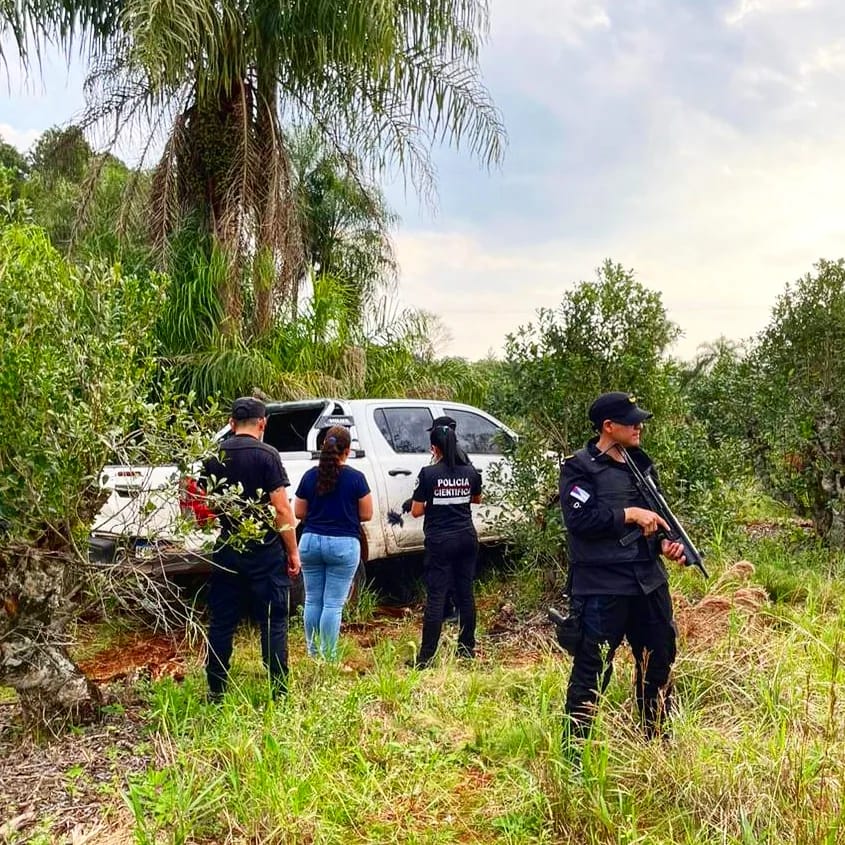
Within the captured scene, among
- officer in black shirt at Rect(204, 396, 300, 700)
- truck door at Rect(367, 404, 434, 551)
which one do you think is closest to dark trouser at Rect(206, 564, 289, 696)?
officer in black shirt at Rect(204, 396, 300, 700)

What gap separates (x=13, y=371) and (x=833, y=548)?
7003 mm

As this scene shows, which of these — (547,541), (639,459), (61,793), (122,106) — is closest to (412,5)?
(122,106)

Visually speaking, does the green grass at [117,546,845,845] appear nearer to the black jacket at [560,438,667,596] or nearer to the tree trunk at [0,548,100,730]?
the tree trunk at [0,548,100,730]

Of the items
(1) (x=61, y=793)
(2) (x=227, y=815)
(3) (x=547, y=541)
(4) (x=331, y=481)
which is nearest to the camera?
(2) (x=227, y=815)

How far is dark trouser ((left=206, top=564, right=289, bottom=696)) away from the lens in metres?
4.09

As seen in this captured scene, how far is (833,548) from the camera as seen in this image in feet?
24.5

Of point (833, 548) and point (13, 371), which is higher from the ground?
point (13, 371)

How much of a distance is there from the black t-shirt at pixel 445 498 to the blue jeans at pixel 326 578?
0.56 metres

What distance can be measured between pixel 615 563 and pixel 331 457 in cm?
201

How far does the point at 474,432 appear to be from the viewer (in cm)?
721

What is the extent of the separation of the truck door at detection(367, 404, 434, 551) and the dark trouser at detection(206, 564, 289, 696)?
2.26 m

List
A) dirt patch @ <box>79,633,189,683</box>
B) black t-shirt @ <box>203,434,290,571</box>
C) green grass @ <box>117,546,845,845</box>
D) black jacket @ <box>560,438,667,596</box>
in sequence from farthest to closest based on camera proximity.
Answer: dirt patch @ <box>79,633,189,683</box>
black t-shirt @ <box>203,434,290,571</box>
black jacket @ <box>560,438,667,596</box>
green grass @ <box>117,546,845,845</box>

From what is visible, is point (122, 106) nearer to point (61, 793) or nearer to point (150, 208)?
point (150, 208)

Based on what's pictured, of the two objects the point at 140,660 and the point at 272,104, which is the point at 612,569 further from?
the point at 272,104
